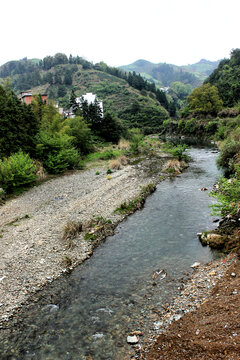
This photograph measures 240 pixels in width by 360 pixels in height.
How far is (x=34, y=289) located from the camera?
9031 millimetres

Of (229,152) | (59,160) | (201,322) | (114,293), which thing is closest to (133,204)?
(114,293)

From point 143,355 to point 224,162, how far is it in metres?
20.9

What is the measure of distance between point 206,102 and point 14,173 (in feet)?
222

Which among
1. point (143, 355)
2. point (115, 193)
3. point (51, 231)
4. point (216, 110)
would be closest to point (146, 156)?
point (115, 193)

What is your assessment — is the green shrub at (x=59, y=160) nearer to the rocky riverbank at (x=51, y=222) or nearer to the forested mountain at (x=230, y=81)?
the rocky riverbank at (x=51, y=222)

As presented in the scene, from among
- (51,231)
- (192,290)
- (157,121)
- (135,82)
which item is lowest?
(192,290)

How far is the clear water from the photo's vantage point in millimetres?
6828

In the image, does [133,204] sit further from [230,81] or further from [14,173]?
[230,81]

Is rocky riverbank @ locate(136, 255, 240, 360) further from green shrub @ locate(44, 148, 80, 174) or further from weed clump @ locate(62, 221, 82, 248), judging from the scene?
green shrub @ locate(44, 148, 80, 174)

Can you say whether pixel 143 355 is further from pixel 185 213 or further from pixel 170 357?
pixel 185 213

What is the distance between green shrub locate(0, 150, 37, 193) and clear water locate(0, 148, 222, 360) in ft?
35.0

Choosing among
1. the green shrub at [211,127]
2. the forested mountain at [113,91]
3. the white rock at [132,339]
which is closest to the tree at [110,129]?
the green shrub at [211,127]

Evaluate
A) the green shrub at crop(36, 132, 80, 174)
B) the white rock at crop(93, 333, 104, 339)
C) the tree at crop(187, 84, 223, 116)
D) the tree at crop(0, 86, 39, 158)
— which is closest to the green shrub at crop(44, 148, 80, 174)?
the green shrub at crop(36, 132, 80, 174)

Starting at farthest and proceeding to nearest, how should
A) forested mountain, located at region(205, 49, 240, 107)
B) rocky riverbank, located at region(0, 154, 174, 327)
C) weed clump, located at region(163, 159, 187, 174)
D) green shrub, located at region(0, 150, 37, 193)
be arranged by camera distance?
forested mountain, located at region(205, 49, 240, 107) < weed clump, located at region(163, 159, 187, 174) < green shrub, located at region(0, 150, 37, 193) < rocky riverbank, located at region(0, 154, 174, 327)
